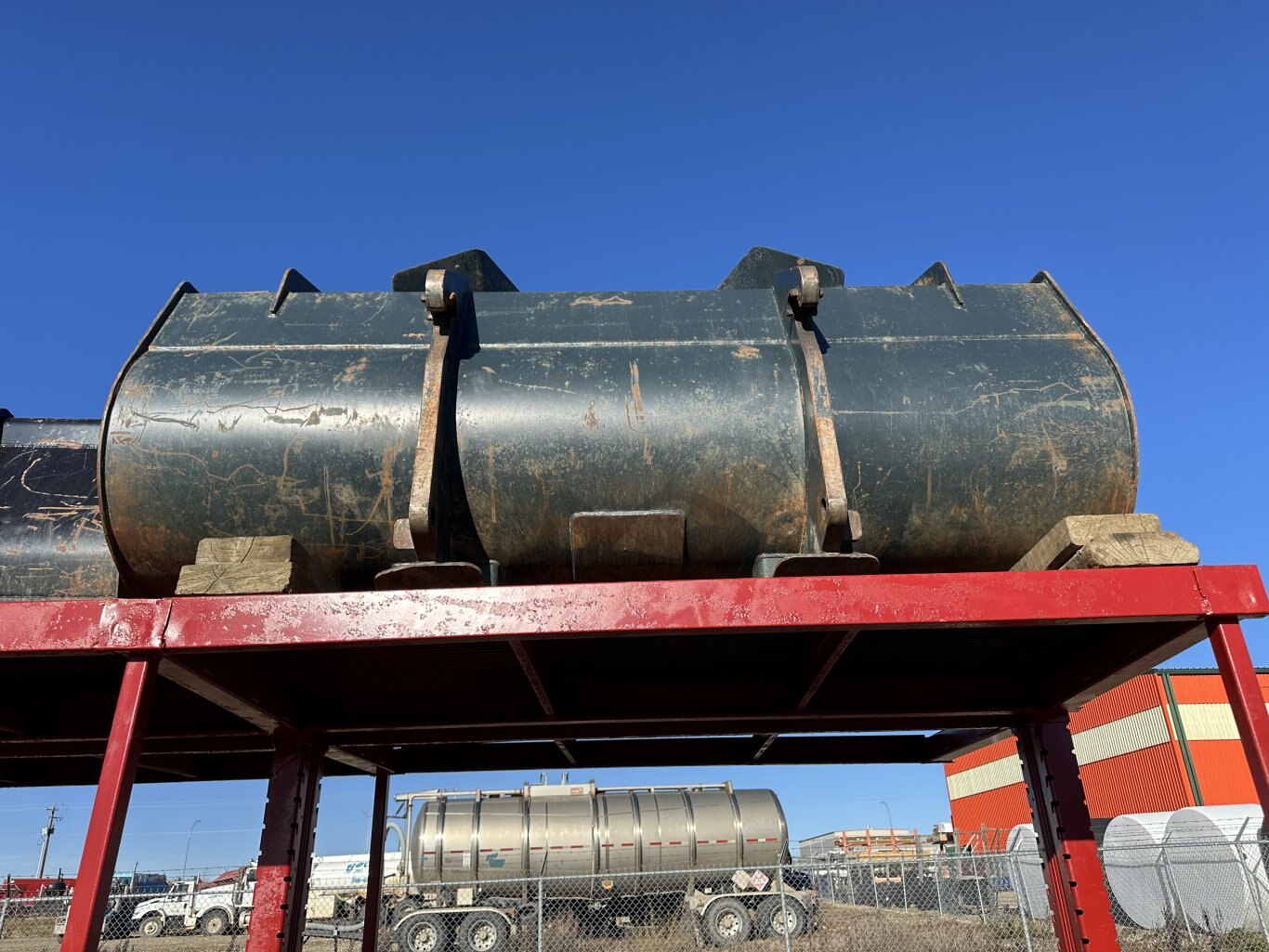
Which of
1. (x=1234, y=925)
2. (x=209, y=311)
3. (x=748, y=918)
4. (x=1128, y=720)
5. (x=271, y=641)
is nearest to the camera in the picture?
(x=271, y=641)

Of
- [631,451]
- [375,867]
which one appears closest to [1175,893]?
[375,867]

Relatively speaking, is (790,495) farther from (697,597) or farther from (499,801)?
(499,801)

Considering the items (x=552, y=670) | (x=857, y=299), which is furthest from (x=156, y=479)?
(x=857, y=299)

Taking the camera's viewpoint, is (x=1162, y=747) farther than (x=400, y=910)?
Yes

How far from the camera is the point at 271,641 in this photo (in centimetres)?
314

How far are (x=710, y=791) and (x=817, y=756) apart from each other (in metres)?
10.9

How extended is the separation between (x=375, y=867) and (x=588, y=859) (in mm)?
9929

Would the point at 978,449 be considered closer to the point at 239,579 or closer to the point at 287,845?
the point at 239,579

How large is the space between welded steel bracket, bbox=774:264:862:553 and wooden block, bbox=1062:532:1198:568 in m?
0.92

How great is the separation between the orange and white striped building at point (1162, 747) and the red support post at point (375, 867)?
61.4 ft

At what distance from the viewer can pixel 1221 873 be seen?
462 inches

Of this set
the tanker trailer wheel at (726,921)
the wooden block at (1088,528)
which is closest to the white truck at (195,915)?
the tanker trailer wheel at (726,921)

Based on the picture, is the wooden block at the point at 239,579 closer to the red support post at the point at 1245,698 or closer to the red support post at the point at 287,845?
the red support post at the point at 287,845

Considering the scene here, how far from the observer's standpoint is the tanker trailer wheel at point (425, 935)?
1402 centimetres
